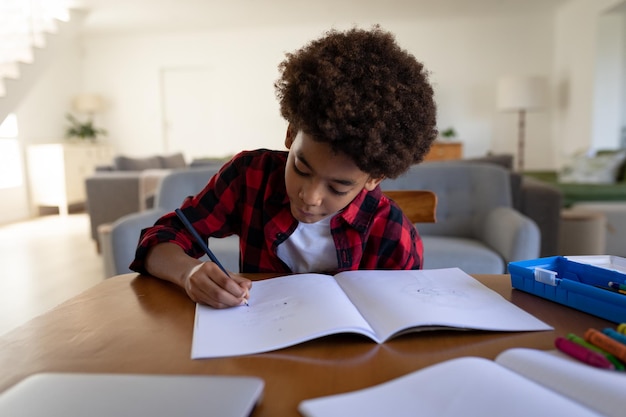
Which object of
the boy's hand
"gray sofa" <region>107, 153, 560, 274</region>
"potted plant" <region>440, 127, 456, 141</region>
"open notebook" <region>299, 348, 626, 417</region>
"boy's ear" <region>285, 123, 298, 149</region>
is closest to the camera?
"open notebook" <region>299, 348, 626, 417</region>

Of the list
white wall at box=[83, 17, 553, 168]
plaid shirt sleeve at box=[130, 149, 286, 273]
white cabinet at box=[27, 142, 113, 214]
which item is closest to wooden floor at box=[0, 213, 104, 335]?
white cabinet at box=[27, 142, 113, 214]

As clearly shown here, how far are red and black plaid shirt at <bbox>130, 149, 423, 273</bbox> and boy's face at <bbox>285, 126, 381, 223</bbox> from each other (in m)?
0.16

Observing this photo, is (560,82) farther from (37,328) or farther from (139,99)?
(37,328)

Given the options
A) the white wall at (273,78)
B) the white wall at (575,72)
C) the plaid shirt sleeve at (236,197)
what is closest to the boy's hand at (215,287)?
the plaid shirt sleeve at (236,197)

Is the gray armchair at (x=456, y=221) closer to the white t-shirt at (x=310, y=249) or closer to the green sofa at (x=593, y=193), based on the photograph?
the white t-shirt at (x=310, y=249)

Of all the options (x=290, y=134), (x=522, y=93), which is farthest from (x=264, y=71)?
(x=290, y=134)

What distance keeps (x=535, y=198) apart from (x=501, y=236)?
53cm

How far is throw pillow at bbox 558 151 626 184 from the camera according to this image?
4012 mm

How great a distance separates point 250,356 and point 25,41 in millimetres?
5358

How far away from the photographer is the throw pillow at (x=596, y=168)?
4.01m

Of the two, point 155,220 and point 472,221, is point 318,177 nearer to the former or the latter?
point 155,220

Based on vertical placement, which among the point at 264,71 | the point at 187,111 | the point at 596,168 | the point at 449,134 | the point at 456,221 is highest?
the point at 264,71

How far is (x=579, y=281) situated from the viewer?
692 mm

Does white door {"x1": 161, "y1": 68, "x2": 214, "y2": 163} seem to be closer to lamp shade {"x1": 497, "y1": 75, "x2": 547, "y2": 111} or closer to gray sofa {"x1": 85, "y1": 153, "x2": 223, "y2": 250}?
gray sofa {"x1": 85, "y1": 153, "x2": 223, "y2": 250}
